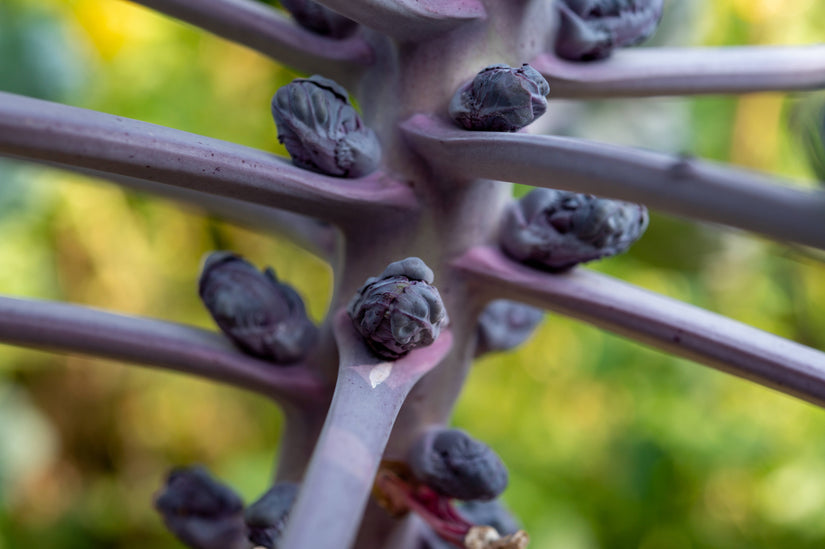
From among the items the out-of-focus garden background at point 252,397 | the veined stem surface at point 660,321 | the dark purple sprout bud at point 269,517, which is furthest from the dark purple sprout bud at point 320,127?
the out-of-focus garden background at point 252,397

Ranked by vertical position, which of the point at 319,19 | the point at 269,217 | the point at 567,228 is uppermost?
the point at 319,19

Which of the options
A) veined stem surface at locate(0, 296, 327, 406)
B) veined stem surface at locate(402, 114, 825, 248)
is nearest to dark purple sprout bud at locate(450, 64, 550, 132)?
veined stem surface at locate(402, 114, 825, 248)

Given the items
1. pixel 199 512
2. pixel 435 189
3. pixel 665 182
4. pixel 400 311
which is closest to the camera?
pixel 665 182

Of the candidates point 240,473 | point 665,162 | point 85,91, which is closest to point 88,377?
point 240,473

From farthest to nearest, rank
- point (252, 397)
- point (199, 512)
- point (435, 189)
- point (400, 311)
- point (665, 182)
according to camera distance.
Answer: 1. point (252, 397)
2. point (199, 512)
3. point (435, 189)
4. point (400, 311)
5. point (665, 182)

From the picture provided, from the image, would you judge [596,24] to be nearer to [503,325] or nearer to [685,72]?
[685,72]

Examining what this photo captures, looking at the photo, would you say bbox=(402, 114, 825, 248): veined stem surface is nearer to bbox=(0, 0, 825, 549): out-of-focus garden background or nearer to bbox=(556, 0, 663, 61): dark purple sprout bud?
bbox=(556, 0, 663, 61): dark purple sprout bud

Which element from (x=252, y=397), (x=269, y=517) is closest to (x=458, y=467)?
(x=269, y=517)

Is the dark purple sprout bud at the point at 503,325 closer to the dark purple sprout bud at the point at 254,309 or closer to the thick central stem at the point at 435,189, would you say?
the thick central stem at the point at 435,189

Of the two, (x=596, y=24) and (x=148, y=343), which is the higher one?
(x=596, y=24)
